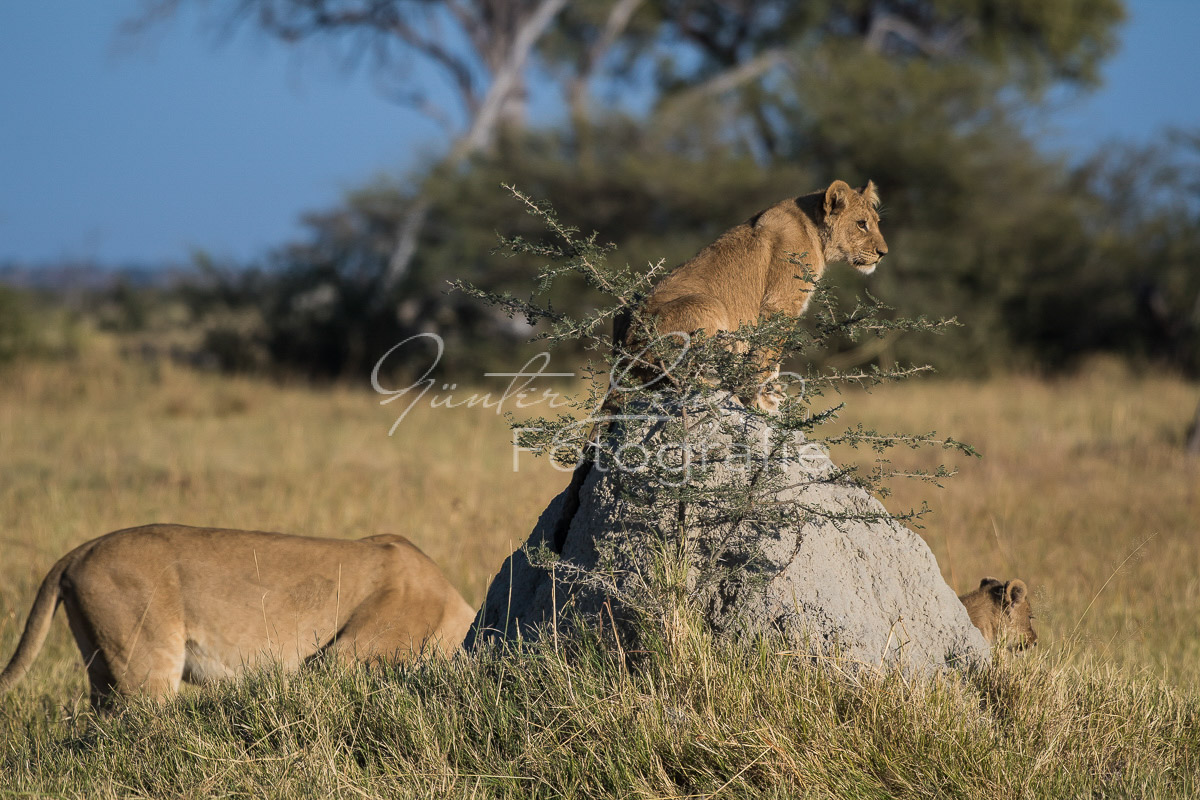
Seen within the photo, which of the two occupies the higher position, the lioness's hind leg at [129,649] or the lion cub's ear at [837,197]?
the lion cub's ear at [837,197]

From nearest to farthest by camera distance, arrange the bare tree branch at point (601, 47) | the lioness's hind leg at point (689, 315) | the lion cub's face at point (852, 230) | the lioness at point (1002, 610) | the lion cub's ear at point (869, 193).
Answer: the lioness's hind leg at point (689, 315) < the lioness at point (1002, 610) < the lion cub's face at point (852, 230) < the lion cub's ear at point (869, 193) < the bare tree branch at point (601, 47)

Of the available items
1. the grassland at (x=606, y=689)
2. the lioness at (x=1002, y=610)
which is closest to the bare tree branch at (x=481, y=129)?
the grassland at (x=606, y=689)

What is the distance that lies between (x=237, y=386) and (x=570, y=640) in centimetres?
1479

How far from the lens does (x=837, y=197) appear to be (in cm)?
578

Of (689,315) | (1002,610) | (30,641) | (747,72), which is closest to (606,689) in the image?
(689,315)

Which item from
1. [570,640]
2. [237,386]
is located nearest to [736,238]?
[570,640]

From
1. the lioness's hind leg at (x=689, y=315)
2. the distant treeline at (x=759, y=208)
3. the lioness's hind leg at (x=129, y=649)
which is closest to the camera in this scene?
the lioness's hind leg at (x=689, y=315)

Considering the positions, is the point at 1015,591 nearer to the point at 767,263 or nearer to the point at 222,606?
the point at 767,263

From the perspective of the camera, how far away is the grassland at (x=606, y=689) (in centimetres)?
375

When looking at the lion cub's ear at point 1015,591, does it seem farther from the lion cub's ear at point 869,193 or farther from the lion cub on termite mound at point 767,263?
the lion cub's ear at point 869,193

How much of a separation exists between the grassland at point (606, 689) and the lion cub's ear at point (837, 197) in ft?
6.05

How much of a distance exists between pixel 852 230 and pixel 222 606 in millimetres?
Answer: 3582

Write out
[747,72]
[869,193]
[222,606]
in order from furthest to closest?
[747,72]
[869,193]
[222,606]

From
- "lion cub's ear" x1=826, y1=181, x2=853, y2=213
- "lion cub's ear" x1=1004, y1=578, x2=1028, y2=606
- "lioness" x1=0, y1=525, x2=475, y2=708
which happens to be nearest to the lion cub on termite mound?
"lion cub's ear" x1=826, y1=181, x2=853, y2=213
